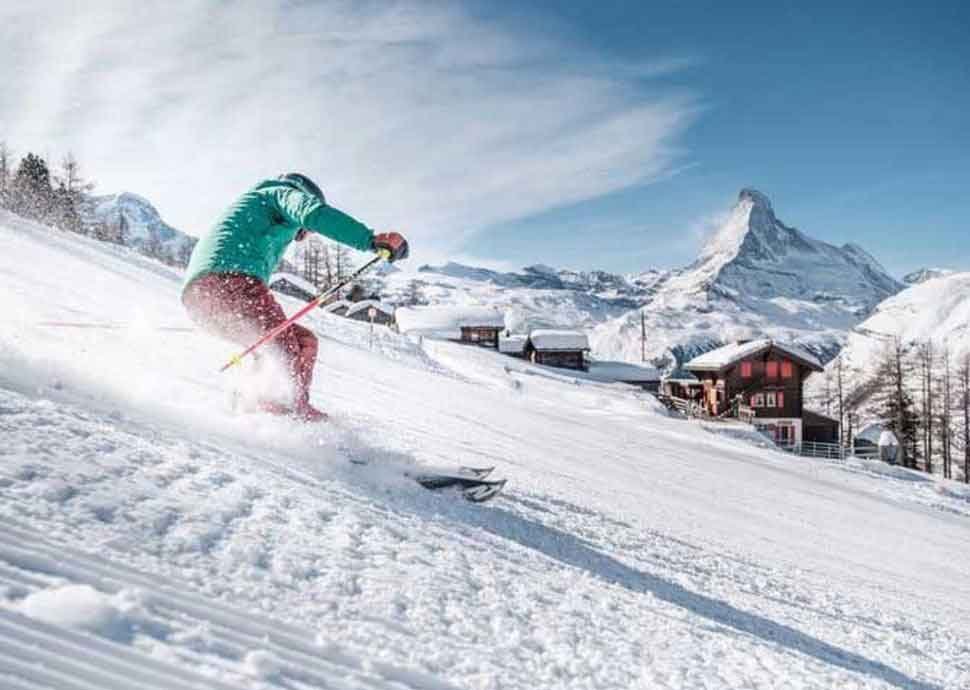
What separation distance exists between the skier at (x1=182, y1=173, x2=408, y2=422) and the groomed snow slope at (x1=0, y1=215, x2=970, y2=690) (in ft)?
2.05

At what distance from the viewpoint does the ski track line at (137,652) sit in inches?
54.3

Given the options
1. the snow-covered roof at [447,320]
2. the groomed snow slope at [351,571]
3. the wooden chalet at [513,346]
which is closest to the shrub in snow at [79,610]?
the groomed snow slope at [351,571]

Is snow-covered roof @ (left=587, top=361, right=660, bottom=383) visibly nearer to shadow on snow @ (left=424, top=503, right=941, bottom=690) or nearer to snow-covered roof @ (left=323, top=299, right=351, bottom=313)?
snow-covered roof @ (left=323, top=299, right=351, bottom=313)

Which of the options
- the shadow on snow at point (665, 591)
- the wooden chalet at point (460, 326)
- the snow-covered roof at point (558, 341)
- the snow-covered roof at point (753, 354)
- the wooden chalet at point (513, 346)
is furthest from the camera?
the wooden chalet at point (513, 346)

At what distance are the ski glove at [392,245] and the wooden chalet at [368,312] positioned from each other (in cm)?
5699

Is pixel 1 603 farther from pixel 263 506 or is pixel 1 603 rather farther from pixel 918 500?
pixel 918 500

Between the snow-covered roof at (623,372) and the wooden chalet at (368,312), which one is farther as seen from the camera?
the wooden chalet at (368,312)

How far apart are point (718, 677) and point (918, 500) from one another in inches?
869

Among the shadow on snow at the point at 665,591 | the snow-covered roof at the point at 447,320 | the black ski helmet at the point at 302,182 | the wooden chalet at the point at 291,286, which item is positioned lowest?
the shadow on snow at the point at 665,591

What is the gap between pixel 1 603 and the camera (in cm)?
151

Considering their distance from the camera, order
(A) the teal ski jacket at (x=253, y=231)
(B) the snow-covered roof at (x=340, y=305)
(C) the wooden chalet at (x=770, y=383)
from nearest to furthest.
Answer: (A) the teal ski jacket at (x=253, y=231)
(C) the wooden chalet at (x=770, y=383)
(B) the snow-covered roof at (x=340, y=305)

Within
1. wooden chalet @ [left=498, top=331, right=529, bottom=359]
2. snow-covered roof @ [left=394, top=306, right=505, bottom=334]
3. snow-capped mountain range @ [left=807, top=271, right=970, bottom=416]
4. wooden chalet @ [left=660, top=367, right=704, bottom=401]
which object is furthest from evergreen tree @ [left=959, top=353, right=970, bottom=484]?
snow-capped mountain range @ [left=807, top=271, right=970, bottom=416]

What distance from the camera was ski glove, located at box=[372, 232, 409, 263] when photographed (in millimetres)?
Result: 4230

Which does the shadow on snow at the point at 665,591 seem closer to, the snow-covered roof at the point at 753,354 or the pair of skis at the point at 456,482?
the pair of skis at the point at 456,482
